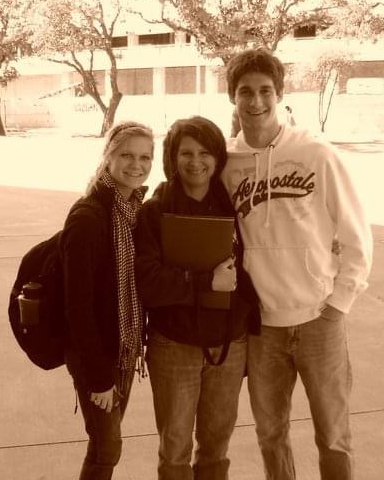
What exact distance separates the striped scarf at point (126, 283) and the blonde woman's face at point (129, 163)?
0.12 ft

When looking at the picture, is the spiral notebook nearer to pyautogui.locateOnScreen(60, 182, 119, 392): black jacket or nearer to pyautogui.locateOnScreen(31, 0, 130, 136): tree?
pyautogui.locateOnScreen(60, 182, 119, 392): black jacket

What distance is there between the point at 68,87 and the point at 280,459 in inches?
1817

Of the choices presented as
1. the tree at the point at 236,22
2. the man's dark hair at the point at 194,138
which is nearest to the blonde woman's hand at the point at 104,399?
the man's dark hair at the point at 194,138

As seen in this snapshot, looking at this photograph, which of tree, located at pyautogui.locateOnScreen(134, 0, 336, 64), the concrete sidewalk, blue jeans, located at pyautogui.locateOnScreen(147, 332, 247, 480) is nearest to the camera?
blue jeans, located at pyautogui.locateOnScreen(147, 332, 247, 480)

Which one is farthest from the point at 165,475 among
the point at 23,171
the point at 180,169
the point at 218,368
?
the point at 23,171

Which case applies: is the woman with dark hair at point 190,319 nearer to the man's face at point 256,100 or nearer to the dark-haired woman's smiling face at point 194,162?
the dark-haired woman's smiling face at point 194,162

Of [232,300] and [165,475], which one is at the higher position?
[232,300]

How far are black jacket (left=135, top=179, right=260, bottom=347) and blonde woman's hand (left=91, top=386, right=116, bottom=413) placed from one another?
0.92 feet

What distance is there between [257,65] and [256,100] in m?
0.12

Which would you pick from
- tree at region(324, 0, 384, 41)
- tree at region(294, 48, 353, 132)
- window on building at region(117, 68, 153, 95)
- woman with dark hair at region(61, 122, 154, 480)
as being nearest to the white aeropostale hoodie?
woman with dark hair at region(61, 122, 154, 480)

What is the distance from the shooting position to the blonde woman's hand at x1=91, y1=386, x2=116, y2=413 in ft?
7.85

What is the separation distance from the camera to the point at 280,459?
2.69 meters

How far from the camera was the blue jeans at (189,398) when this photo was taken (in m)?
2.47

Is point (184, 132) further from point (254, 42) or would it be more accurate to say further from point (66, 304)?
point (254, 42)
